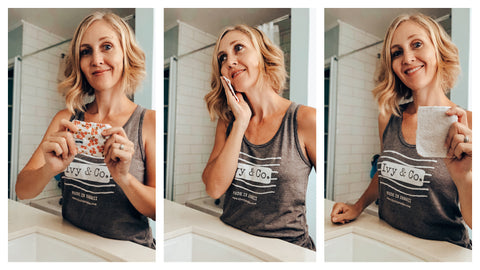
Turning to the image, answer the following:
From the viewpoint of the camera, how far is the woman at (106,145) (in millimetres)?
1630

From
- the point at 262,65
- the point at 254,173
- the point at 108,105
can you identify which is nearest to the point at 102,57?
the point at 108,105

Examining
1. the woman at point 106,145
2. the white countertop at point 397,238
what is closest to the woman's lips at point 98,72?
the woman at point 106,145

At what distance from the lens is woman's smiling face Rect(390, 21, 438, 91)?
5.14ft

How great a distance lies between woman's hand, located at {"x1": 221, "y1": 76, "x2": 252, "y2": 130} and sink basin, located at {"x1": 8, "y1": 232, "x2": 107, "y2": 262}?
0.90 meters

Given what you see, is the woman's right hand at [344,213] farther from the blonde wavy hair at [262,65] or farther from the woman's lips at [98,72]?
the woman's lips at [98,72]

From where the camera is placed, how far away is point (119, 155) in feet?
5.28

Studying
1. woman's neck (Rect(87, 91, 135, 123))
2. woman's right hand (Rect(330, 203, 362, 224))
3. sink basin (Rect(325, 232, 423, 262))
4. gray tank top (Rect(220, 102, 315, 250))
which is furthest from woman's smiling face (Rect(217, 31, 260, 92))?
sink basin (Rect(325, 232, 423, 262))

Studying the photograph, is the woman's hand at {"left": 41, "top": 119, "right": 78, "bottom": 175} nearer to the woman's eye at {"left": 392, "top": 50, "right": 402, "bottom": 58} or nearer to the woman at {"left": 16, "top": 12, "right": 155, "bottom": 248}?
the woman at {"left": 16, "top": 12, "right": 155, "bottom": 248}

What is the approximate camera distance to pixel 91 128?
1.63 meters

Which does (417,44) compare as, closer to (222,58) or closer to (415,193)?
(415,193)
